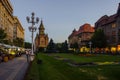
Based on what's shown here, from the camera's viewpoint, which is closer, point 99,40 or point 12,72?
point 12,72

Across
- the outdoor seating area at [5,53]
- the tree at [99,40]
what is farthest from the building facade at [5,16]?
the outdoor seating area at [5,53]

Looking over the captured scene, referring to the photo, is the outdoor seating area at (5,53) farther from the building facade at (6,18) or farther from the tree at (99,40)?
the tree at (99,40)

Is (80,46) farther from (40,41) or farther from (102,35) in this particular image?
(102,35)

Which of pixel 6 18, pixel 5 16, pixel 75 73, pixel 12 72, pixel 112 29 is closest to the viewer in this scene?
pixel 75 73

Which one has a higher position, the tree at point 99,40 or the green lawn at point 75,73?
the tree at point 99,40

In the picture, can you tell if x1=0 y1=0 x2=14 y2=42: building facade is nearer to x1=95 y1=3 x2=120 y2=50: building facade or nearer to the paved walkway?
x1=95 y1=3 x2=120 y2=50: building facade

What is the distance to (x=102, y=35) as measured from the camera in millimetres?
98938

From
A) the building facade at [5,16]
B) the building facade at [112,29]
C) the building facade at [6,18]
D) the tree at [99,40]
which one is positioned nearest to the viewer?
the building facade at [112,29]

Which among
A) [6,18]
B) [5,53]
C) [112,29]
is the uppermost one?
[6,18]

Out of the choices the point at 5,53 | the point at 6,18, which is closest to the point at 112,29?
the point at 6,18

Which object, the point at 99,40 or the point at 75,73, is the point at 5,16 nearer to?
the point at 99,40

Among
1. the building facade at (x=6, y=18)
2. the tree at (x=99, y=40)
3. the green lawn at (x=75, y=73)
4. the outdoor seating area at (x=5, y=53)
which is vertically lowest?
the green lawn at (x=75, y=73)

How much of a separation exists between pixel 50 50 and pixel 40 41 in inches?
1651

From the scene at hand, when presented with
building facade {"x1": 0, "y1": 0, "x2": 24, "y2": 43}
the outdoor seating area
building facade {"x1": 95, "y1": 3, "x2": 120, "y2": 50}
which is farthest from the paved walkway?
building facade {"x1": 0, "y1": 0, "x2": 24, "y2": 43}
